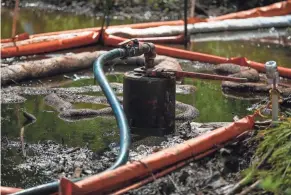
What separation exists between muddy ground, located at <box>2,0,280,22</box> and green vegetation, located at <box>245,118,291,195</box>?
13152 mm

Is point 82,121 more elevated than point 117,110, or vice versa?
point 117,110

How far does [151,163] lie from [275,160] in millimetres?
723

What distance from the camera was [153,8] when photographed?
1816 cm

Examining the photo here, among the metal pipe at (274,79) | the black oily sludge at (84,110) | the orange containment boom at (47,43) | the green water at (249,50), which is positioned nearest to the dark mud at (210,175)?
the metal pipe at (274,79)

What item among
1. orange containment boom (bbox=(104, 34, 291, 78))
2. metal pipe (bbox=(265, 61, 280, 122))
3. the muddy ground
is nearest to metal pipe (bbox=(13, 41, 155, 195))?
metal pipe (bbox=(265, 61, 280, 122))

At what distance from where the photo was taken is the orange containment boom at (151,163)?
3307mm

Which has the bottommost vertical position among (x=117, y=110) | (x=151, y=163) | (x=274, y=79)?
(x=151, y=163)

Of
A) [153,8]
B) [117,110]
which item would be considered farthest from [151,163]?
[153,8]

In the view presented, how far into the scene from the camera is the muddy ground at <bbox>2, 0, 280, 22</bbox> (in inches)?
680

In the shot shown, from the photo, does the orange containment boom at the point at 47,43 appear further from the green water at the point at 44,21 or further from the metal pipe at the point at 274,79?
the metal pipe at the point at 274,79

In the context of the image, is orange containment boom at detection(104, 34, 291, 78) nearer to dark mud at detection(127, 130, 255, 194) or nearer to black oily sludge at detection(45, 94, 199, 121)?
black oily sludge at detection(45, 94, 199, 121)

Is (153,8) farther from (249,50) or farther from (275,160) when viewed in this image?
(275,160)

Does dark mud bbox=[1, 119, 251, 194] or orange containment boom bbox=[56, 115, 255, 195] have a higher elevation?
orange containment boom bbox=[56, 115, 255, 195]

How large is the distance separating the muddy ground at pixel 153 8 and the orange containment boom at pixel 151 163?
42.1 ft
